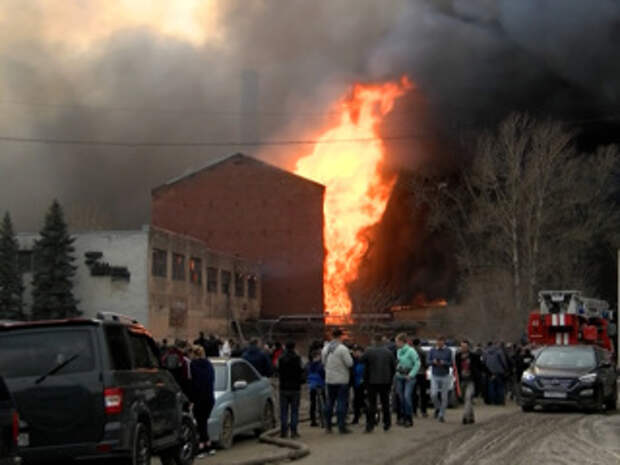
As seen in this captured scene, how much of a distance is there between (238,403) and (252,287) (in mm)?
42708

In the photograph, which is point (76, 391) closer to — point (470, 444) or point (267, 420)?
point (470, 444)

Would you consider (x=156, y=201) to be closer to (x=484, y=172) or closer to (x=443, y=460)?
(x=484, y=172)

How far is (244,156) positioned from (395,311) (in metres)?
12.7

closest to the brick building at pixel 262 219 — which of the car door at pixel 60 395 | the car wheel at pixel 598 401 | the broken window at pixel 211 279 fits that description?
the broken window at pixel 211 279

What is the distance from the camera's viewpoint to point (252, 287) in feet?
192

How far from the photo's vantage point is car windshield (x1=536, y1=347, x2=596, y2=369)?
72.4 feet

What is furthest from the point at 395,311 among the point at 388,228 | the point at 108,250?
the point at 108,250

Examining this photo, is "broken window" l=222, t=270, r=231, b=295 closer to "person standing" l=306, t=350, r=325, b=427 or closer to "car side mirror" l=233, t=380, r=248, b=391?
"person standing" l=306, t=350, r=325, b=427

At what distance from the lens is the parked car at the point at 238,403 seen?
15.1 meters

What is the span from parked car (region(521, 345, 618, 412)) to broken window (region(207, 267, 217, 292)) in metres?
30.9

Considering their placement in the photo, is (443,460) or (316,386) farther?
(316,386)

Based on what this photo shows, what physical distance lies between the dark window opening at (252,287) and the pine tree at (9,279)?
56.6ft

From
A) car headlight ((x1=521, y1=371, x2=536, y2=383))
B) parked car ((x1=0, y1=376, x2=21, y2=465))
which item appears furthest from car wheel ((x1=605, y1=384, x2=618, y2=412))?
parked car ((x1=0, y1=376, x2=21, y2=465))

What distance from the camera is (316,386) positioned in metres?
18.3
